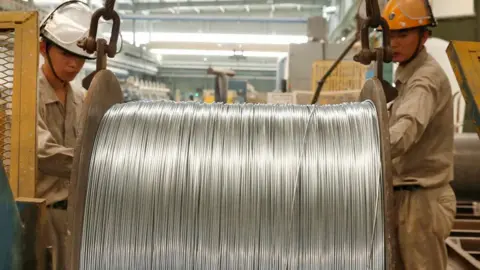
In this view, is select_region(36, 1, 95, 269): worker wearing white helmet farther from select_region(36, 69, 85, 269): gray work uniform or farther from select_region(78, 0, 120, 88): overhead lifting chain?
select_region(78, 0, 120, 88): overhead lifting chain

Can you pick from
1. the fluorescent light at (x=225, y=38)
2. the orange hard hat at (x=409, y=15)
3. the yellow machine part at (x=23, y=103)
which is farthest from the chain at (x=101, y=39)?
the fluorescent light at (x=225, y=38)

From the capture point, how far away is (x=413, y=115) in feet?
5.60

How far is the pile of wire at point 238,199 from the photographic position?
1.18m

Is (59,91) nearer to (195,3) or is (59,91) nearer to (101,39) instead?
(101,39)

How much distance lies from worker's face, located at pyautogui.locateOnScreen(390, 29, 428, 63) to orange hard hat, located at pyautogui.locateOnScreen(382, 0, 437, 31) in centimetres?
3

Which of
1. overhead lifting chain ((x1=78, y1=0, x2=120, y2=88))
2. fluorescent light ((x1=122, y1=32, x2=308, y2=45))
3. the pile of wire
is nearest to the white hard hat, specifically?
overhead lifting chain ((x1=78, y1=0, x2=120, y2=88))

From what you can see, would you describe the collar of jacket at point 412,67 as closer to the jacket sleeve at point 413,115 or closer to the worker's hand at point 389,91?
the jacket sleeve at point 413,115

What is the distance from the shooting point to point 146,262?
3.98 feet

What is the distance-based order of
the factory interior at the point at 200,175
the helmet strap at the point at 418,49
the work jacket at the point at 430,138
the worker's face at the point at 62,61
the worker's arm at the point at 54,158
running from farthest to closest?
the helmet strap at the point at 418,49
the worker's face at the point at 62,61
the work jacket at the point at 430,138
the worker's arm at the point at 54,158
the factory interior at the point at 200,175

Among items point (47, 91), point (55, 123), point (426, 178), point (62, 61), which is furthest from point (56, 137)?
point (426, 178)

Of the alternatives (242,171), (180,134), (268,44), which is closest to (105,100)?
(180,134)

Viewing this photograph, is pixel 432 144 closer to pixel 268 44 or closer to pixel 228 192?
pixel 228 192

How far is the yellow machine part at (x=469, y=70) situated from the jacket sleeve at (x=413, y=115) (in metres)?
0.15

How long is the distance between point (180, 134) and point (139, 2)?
8.85 meters
